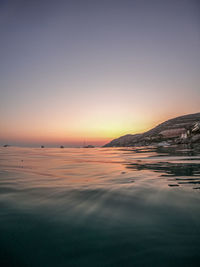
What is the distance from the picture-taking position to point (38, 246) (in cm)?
144

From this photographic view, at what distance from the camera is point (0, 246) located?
1439 millimetres

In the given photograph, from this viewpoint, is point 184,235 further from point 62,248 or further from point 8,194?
point 8,194

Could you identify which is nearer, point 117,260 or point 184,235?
point 117,260

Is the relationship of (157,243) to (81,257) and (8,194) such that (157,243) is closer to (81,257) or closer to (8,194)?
(81,257)

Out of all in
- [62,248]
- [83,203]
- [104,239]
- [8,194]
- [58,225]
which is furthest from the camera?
[8,194]

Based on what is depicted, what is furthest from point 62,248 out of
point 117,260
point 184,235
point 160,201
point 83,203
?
point 160,201

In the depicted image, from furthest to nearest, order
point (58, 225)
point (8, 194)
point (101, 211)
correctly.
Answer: point (8, 194)
point (101, 211)
point (58, 225)

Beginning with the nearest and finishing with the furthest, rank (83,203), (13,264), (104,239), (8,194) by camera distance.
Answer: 1. (13,264)
2. (104,239)
3. (83,203)
4. (8,194)

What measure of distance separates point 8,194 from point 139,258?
2919 millimetres

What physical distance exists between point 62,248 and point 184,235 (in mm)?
1346

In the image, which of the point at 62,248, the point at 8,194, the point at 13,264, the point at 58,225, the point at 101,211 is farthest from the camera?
the point at 8,194

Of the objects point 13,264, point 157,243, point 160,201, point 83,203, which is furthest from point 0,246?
point 160,201

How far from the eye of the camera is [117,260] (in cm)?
127

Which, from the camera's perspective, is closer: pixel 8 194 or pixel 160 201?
pixel 160 201
